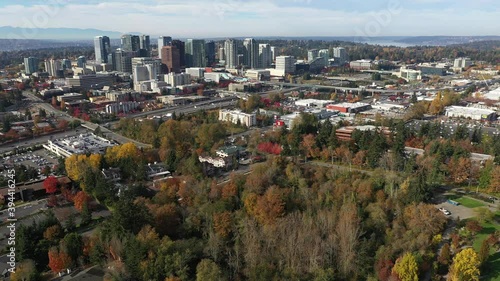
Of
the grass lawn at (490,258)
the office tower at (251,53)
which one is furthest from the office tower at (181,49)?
the grass lawn at (490,258)

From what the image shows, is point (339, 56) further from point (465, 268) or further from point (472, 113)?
point (465, 268)

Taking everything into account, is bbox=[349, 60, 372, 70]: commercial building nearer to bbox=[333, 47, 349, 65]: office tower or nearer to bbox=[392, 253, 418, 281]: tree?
bbox=[333, 47, 349, 65]: office tower

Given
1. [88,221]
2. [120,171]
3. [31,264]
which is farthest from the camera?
[120,171]

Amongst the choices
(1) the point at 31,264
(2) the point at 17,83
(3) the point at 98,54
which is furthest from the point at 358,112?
(3) the point at 98,54

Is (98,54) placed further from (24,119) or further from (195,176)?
(195,176)

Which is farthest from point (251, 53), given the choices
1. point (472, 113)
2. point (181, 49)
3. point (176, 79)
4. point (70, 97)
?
point (472, 113)

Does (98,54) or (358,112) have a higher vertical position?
(98,54)

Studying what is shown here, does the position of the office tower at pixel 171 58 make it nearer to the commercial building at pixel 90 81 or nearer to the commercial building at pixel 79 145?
the commercial building at pixel 90 81
